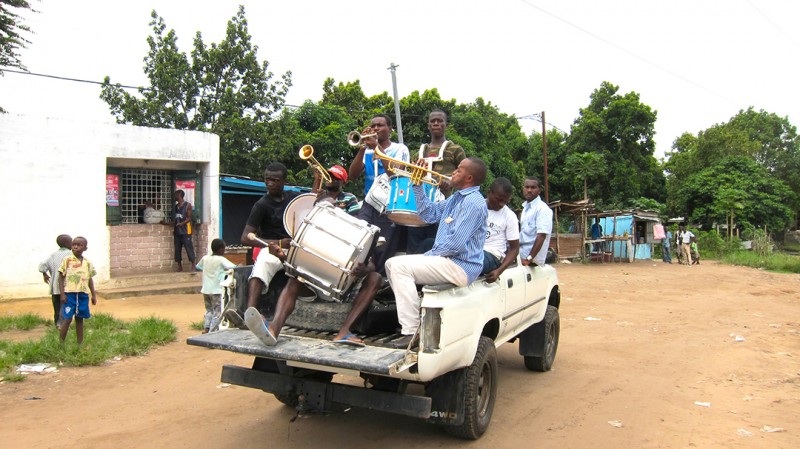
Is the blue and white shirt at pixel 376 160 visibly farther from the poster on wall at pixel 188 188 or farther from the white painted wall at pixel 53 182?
the poster on wall at pixel 188 188

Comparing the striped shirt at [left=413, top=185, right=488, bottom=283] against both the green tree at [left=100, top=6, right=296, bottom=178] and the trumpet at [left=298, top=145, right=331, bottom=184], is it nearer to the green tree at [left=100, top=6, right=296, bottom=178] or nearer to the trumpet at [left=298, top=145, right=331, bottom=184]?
the trumpet at [left=298, top=145, right=331, bottom=184]

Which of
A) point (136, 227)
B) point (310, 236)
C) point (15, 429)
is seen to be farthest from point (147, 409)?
point (136, 227)

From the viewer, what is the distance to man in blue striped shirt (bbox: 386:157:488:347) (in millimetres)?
3961

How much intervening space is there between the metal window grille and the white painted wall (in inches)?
14.1

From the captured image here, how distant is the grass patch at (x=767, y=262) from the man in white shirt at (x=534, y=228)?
20701 millimetres

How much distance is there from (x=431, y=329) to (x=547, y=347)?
319cm

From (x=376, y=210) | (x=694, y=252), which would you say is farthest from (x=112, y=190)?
(x=694, y=252)

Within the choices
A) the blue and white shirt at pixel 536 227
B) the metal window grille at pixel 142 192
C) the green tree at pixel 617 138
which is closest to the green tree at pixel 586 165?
the green tree at pixel 617 138

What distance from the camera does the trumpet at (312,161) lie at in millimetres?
4492

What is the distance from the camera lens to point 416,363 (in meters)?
3.55

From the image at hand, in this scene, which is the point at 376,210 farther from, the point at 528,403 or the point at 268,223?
the point at 528,403

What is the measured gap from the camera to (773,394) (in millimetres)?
5691

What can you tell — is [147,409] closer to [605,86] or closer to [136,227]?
[136,227]

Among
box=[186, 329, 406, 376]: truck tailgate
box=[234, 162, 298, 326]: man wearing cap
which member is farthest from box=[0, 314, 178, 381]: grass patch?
box=[186, 329, 406, 376]: truck tailgate
